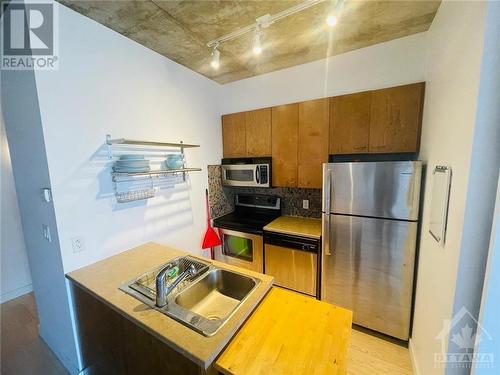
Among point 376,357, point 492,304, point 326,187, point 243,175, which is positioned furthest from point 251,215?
point 492,304

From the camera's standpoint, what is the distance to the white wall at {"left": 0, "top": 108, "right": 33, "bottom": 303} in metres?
2.43

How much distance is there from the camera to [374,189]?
171 cm

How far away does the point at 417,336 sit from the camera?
60.7 inches

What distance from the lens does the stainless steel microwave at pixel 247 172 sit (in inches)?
97.1

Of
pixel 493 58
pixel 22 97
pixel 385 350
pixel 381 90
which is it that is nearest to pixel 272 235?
pixel 385 350

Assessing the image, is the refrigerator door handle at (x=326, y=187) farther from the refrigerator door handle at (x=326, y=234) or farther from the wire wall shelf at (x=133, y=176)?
the wire wall shelf at (x=133, y=176)

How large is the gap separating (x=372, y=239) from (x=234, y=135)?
2.01 meters

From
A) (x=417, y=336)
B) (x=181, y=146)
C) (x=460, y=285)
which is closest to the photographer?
(x=460, y=285)

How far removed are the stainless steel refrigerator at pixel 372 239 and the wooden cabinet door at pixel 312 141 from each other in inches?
14.2

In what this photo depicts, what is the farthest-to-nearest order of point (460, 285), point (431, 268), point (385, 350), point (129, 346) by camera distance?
point (385, 350)
point (431, 268)
point (129, 346)
point (460, 285)

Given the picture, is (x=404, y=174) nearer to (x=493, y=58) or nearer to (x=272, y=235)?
(x=493, y=58)

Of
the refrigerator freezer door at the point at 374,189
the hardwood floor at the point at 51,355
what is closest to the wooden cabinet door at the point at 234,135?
the refrigerator freezer door at the point at 374,189

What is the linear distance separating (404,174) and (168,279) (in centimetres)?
194

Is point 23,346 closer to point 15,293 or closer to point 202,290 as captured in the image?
point 15,293
